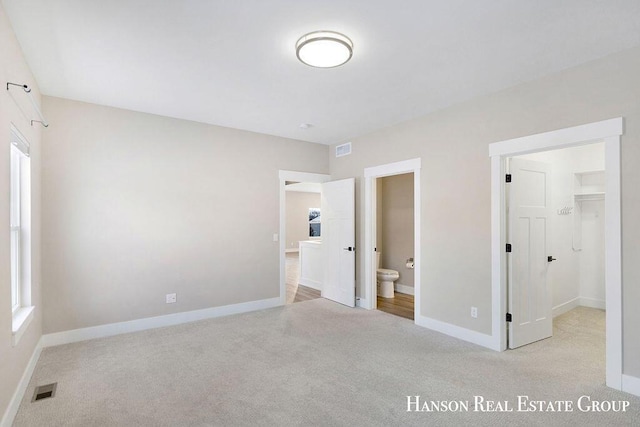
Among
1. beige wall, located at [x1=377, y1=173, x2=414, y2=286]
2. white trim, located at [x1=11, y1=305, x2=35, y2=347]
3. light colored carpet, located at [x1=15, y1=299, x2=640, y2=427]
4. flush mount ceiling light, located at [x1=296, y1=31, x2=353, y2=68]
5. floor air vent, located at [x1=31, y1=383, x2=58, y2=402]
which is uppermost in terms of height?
flush mount ceiling light, located at [x1=296, y1=31, x2=353, y2=68]

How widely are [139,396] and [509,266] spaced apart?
3.62 meters

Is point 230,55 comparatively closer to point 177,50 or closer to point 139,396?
point 177,50

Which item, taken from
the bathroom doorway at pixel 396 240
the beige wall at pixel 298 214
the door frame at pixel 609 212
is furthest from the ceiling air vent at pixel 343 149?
the beige wall at pixel 298 214

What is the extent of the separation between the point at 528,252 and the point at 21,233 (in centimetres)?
505

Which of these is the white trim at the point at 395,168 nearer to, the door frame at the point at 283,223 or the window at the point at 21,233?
the door frame at the point at 283,223

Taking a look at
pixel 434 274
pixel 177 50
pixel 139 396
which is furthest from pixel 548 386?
pixel 177 50

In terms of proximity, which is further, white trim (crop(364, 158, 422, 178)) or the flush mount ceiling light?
white trim (crop(364, 158, 422, 178))

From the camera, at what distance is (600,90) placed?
105 inches

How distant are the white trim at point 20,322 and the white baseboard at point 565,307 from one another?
584cm

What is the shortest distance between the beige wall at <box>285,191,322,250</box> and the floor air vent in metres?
10.3

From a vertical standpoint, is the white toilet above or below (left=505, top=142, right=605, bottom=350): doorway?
below

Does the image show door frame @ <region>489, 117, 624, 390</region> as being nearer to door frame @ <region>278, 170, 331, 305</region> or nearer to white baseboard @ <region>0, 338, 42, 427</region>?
door frame @ <region>278, 170, 331, 305</region>

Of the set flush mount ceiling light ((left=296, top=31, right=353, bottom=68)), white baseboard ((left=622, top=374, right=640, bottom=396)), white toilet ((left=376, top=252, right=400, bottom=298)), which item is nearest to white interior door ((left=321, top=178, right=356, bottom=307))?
white toilet ((left=376, top=252, right=400, bottom=298))

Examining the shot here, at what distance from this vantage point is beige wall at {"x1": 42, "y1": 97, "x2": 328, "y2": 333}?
355 cm
